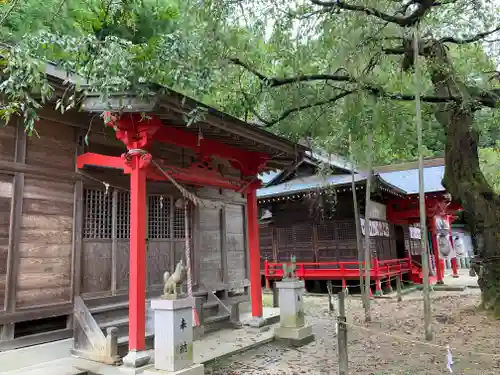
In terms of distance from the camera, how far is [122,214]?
7.37 m

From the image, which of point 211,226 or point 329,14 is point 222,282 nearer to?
point 211,226

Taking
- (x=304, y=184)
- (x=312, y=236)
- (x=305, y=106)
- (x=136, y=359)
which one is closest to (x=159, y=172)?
(x=136, y=359)

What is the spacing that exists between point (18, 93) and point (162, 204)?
4196mm

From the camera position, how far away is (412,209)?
17.9 m

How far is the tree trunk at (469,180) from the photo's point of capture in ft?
31.6

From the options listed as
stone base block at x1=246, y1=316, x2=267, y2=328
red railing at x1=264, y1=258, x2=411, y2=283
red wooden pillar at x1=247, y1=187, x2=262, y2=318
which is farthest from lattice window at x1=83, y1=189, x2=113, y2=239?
red railing at x1=264, y1=258, x2=411, y2=283

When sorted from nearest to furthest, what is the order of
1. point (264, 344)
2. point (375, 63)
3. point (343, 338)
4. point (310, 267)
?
Result: point (343, 338) < point (264, 344) < point (375, 63) < point (310, 267)

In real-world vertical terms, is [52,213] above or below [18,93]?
below

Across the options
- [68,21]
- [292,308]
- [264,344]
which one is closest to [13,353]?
[264,344]

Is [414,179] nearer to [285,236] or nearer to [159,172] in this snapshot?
[285,236]

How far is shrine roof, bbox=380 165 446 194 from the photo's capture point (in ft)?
58.8

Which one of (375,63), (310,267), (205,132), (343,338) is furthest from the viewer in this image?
(310,267)

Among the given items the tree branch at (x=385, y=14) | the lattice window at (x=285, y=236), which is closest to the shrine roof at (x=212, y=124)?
the tree branch at (x=385, y=14)

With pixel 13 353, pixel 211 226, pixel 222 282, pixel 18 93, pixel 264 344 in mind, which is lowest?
pixel 264 344
